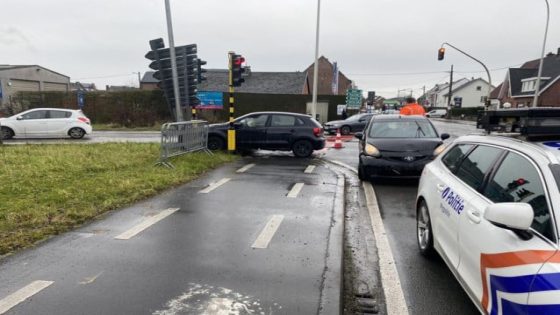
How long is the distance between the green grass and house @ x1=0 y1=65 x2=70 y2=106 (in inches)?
1386

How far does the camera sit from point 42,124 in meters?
19.5

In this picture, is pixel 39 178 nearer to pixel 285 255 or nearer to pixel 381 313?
pixel 285 255

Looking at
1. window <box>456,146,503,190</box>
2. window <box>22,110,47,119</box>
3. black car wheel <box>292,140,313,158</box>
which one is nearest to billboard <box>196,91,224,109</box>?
window <box>22,110,47,119</box>

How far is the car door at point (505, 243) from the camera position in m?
2.30

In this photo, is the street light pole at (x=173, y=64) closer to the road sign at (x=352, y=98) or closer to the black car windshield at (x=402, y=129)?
the black car windshield at (x=402, y=129)

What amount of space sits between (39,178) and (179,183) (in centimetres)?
269

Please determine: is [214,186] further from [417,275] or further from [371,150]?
[417,275]

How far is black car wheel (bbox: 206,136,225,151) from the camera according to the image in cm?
1408

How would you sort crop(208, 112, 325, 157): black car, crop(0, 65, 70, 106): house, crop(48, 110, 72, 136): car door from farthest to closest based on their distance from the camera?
crop(0, 65, 70, 106): house, crop(48, 110, 72, 136): car door, crop(208, 112, 325, 157): black car

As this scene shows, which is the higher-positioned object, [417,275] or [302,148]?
[302,148]

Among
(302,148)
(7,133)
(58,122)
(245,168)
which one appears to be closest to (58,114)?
(58,122)

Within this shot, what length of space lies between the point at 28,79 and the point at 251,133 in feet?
139

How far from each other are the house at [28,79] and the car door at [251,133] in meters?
35.3

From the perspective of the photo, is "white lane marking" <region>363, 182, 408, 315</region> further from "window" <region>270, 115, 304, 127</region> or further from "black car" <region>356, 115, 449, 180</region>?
"window" <region>270, 115, 304, 127</region>
